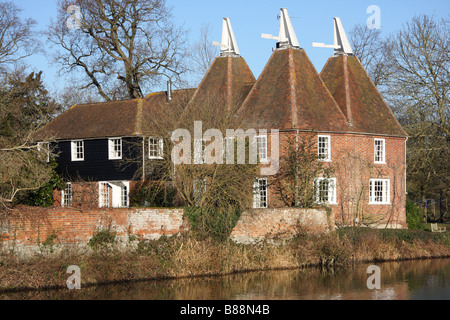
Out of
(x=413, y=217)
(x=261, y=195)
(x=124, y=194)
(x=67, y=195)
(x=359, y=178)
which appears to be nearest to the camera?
(x=261, y=195)

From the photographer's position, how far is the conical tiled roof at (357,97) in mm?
35812

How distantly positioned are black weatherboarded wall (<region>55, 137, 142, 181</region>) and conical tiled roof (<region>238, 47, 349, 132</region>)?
6406 millimetres

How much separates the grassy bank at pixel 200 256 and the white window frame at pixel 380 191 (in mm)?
4494

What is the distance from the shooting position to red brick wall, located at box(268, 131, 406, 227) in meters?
34.0

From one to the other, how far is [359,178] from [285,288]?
1403cm

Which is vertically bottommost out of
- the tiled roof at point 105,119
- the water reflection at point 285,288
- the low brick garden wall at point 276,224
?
the water reflection at point 285,288

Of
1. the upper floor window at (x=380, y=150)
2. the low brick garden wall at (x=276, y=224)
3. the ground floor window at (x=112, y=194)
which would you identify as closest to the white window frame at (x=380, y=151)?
the upper floor window at (x=380, y=150)

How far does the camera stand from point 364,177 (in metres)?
35.0

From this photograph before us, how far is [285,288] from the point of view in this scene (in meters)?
22.1

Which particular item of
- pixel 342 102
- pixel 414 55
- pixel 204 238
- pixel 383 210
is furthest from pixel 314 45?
pixel 204 238

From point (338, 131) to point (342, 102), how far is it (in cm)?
265

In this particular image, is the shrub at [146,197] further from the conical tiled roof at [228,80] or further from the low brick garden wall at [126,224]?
the conical tiled roof at [228,80]

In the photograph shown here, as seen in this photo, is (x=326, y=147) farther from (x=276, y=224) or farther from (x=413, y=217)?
(x=276, y=224)

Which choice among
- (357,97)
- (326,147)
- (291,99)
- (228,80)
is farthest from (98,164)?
(357,97)
